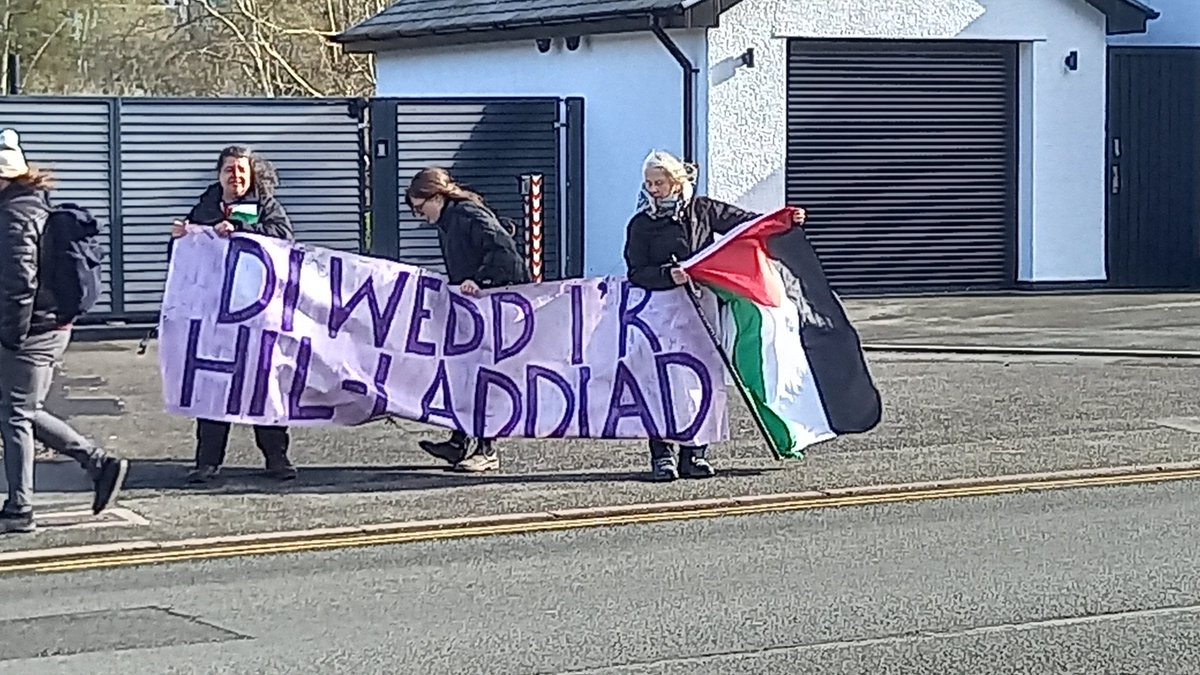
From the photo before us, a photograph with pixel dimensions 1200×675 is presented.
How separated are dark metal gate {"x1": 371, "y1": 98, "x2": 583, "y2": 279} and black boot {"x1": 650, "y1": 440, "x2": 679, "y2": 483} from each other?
943cm

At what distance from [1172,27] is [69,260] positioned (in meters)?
20.3

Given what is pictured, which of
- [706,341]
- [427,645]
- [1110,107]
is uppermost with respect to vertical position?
[1110,107]

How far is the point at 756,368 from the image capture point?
1113 cm

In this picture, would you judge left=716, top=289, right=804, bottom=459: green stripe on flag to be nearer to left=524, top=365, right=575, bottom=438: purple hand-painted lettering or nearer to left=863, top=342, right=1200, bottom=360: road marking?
left=524, top=365, right=575, bottom=438: purple hand-painted lettering

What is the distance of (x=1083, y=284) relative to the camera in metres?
24.6

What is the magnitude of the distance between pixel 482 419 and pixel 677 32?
11.6m

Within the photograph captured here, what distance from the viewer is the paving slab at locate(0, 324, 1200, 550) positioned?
10227 millimetres

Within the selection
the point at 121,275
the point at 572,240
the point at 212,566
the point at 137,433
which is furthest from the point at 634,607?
the point at 572,240

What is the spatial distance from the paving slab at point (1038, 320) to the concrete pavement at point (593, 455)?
2.12 metres

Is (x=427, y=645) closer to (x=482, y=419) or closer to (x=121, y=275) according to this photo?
(x=482, y=419)

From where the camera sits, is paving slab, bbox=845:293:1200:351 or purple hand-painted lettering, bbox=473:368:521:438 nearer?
purple hand-painted lettering, bbox=473:368:521:438

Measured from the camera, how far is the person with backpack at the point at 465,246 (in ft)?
36.8

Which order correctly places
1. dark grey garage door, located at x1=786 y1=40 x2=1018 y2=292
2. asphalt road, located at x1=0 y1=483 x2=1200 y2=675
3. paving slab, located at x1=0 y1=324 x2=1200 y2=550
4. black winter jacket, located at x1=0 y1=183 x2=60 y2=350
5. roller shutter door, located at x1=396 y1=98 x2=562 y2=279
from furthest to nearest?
dark grey garage door, located at x1=786 y1=40 x2=1018 y2=292 → roller shutter door, located at x1=396 y1=98 x2=562 y2=279 → paving slab, located at x1=0 y1=324 x2=1200 y2=550 → black winter jacket, located at x1=0 y1=183 x2=60 y2=350 → asphalt road, located at x1=0 y1=483 x2=1200 y2=675

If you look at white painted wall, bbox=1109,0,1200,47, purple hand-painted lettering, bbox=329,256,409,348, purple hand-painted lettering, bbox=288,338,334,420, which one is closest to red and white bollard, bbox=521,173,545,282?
white painted wall, bbox=1109,0,1200,47
